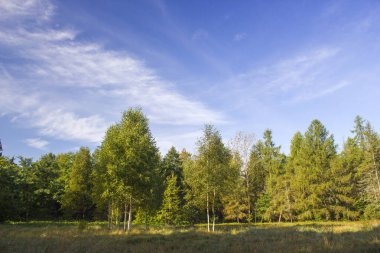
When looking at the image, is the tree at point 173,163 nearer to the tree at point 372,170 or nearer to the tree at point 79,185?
the tree at point 79,185

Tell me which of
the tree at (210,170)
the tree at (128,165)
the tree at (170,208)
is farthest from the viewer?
the tree at (170,208)

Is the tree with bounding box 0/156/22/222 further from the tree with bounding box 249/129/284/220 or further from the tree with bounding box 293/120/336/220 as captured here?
the tree with bounding box 293/120/336/220

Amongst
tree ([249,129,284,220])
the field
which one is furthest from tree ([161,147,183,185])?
the field

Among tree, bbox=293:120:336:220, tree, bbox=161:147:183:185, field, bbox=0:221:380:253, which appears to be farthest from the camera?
tree, bbox=161:147:183:185

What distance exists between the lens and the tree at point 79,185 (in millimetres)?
55544

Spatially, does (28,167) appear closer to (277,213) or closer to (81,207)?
(81,207)

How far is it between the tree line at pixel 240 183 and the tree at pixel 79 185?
185 millimetres

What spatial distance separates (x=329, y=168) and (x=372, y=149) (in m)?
8.91

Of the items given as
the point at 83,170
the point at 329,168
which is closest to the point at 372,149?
the point at 329,168

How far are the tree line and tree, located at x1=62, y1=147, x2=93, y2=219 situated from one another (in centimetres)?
18

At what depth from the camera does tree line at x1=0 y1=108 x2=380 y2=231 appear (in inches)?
1432

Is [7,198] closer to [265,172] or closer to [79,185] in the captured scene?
[79,185]

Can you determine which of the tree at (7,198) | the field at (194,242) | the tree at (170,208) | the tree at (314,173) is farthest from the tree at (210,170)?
the tree at (7,198)

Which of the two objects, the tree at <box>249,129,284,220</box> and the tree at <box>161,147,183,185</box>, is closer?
the tree at <box>249,129,284,220</box>
